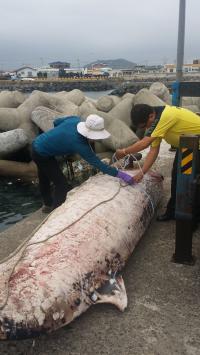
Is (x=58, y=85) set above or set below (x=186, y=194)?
below

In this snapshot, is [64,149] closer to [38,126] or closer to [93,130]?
[93,130]

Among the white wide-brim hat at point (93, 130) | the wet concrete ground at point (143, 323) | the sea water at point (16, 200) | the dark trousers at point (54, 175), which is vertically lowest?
the sea water at point (16, 200)

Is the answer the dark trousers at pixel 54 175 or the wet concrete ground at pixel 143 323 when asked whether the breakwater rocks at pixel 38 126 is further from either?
the wet concrete ground at pixel 143 323

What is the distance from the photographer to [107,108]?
45.5 ft

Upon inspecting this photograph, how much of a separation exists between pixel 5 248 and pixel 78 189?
45.3 inches

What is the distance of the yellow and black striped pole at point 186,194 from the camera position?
402cm

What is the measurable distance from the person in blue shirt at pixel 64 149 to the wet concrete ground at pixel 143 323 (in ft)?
Answer: 4.37

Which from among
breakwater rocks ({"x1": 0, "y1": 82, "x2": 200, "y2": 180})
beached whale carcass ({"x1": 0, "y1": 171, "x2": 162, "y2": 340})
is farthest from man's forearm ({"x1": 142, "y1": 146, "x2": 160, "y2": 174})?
breakwater rocks ({"x1": 0, "y1": 82, "x2": 200, "y2": 180})

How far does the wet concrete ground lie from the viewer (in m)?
3.20

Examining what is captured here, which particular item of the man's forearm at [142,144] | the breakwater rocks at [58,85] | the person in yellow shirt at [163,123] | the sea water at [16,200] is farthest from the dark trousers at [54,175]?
the breakwater rocks at [58,85]

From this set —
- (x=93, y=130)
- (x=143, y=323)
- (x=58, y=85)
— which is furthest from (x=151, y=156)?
(x=58, y=85)

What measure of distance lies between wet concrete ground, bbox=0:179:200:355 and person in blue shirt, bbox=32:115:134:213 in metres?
1.33

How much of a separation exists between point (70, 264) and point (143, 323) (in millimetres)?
811

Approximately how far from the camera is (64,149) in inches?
205
